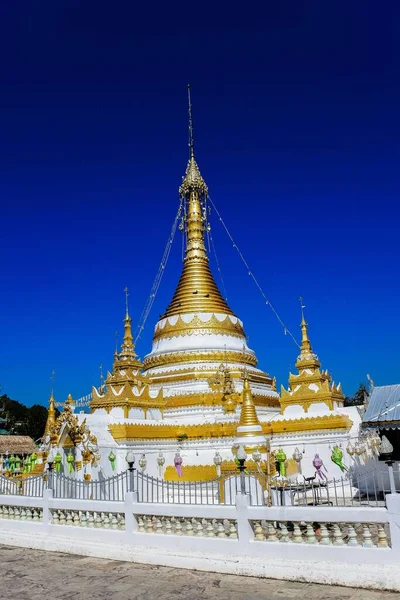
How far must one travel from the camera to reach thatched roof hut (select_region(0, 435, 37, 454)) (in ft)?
137

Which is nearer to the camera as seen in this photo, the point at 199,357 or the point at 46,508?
the point at 46,508

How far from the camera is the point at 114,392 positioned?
1006 inches

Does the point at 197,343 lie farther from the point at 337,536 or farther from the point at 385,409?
the point at 337,536

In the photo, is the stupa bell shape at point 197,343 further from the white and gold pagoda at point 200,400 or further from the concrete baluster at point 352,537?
the concrete baluster at point 352,537

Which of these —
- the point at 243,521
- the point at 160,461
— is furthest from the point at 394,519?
the point at 160,461

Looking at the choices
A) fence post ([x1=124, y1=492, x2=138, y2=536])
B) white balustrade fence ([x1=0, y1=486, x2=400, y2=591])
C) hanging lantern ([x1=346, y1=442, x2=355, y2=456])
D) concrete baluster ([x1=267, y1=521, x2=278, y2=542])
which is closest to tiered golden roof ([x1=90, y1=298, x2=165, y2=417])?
hanging lantern ([x1=346, y1=442, x2=355, y2=456])

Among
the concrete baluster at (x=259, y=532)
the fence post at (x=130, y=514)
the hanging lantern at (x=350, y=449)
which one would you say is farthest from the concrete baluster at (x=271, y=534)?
the hanging lantern at (x=350, y=449)

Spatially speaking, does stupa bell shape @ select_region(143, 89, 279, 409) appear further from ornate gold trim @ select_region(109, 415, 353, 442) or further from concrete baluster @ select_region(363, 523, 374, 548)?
concrete baluster @ select_region(363, 523, 374, 548)

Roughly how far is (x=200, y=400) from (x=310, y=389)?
544 centimetres

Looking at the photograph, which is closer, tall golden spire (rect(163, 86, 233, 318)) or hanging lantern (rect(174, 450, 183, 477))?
hanging lantern (rect(174, 450, 183, 477))

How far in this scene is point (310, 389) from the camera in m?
26.1

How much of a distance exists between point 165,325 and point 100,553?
22.3 metres

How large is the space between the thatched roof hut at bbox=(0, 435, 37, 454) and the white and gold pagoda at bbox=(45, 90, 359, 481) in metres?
16.4

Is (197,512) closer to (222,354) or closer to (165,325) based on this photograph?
(222,354)
